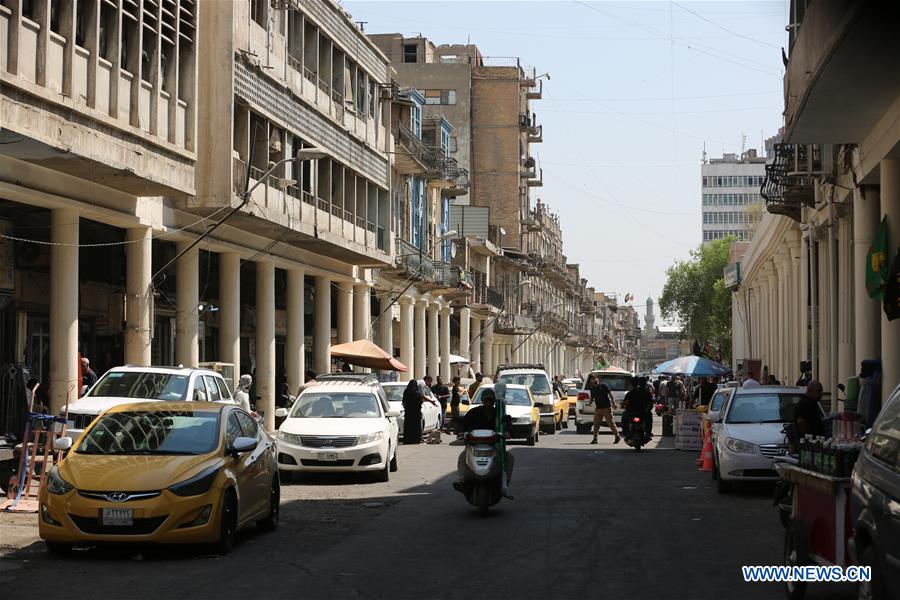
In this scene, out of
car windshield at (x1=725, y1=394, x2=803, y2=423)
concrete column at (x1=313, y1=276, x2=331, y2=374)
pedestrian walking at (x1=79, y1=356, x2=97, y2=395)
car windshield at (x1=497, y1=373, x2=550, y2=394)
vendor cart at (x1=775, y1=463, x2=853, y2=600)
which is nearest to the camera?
vendor cart at (x1=775, y1=463, x2=853, y2=600)

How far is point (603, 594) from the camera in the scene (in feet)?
35.3

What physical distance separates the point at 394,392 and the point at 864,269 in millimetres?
18470

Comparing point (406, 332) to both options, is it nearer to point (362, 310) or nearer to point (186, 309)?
point (362, 310)

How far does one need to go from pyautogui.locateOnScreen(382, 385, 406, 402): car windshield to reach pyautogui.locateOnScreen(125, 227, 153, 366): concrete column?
1300 cm

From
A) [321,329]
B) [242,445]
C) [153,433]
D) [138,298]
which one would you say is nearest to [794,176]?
[138,298]

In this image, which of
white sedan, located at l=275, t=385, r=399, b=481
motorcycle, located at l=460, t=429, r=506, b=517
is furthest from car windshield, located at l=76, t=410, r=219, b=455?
white sedan, located at l=275, t=385, r=399, b=481

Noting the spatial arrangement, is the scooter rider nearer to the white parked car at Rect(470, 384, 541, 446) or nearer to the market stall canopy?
the white parked car at Rect(470, 384, 541, 446)

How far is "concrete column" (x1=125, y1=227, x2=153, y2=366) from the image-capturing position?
92.2 feet

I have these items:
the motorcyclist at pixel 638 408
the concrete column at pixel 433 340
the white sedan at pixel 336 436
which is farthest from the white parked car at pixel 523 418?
the concrete column at pixel 433 340

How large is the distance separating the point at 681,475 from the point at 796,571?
49.0 ft

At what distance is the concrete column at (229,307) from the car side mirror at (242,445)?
20.8m

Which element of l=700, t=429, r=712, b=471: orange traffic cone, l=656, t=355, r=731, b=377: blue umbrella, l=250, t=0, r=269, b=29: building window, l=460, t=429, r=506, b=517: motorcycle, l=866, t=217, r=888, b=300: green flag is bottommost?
l=700, t=429, r=712, b=471: orange traffic cone

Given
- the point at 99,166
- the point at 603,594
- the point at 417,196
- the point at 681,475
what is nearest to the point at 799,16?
the point at 681,475

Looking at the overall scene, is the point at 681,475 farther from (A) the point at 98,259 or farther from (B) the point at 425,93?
(B) the point at 425,93
